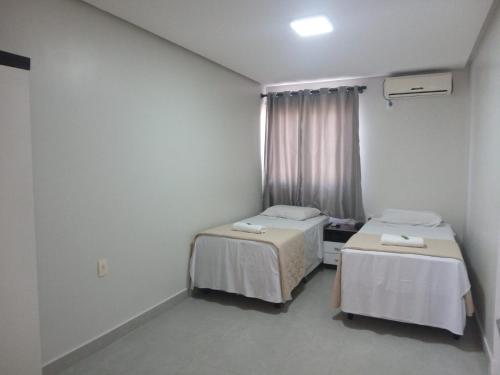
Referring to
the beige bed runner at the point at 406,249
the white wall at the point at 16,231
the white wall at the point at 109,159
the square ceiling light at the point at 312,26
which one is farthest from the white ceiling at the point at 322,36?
the beige bed runner at the point at 406,249

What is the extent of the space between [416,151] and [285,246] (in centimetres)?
217

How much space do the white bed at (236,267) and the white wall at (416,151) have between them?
1979mm

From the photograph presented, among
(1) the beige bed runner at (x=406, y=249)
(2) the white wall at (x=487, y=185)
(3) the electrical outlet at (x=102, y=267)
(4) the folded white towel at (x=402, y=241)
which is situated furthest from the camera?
(4) the folded white towel at (x=402, y=241)

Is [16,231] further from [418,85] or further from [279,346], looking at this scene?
[418,85]

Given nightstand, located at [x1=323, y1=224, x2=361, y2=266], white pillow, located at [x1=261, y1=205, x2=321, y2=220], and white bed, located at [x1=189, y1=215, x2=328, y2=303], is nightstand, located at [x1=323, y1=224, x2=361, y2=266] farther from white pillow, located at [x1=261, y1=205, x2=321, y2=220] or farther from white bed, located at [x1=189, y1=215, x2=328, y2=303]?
white bed, located at [x1=189, y1=215, x2=328, y2=303]

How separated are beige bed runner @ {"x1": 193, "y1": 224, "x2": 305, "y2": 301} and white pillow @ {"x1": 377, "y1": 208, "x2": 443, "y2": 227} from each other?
1.16 metres

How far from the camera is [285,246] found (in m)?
3.18

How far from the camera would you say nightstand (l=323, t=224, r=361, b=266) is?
4250 mm

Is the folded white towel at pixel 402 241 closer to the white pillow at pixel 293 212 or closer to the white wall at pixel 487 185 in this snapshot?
the white wall at pixel 487 185

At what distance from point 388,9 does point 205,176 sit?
217 cm

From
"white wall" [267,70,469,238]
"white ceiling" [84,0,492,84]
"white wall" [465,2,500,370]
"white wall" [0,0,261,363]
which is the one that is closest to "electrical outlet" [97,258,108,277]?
"white wall" [0,0,261,363]

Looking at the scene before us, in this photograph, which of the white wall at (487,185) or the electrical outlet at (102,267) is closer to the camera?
the white wall at (487,185)

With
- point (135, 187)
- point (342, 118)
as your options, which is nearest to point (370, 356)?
point (135, 187)

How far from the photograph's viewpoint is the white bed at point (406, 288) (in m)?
2.55
